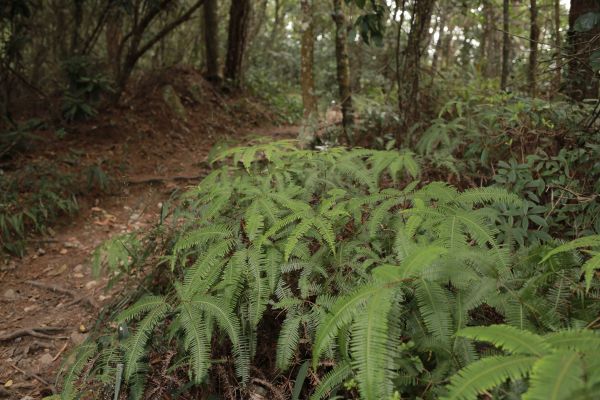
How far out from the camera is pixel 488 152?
13.6 feet

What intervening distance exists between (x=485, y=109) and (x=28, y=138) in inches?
260

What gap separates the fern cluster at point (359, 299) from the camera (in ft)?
5.56

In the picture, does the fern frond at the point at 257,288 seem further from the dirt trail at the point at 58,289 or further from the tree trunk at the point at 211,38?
the tree trunk at the point at 211,38

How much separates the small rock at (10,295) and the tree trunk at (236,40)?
7.35 metres

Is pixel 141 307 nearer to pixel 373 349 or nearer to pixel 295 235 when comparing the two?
pixel 295 235

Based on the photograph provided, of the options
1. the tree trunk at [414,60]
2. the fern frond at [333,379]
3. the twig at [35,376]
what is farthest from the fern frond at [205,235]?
the tree trunk at [414,60]

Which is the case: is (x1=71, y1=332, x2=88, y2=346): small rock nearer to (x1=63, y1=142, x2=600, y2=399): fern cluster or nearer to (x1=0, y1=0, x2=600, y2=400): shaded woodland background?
(x1=0, y1=0, x2=600, y2=400): shaded woodland background

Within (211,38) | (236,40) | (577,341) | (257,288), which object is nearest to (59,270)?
(257,288)

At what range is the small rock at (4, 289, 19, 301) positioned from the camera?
4379mm

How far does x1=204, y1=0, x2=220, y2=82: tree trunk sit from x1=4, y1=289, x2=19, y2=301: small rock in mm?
7087

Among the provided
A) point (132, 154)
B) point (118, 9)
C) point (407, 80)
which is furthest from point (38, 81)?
point (407, 80)

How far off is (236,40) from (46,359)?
8.59 meters

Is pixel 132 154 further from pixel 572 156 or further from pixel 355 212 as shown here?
pixel 572 156

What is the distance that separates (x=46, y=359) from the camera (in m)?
3.54
